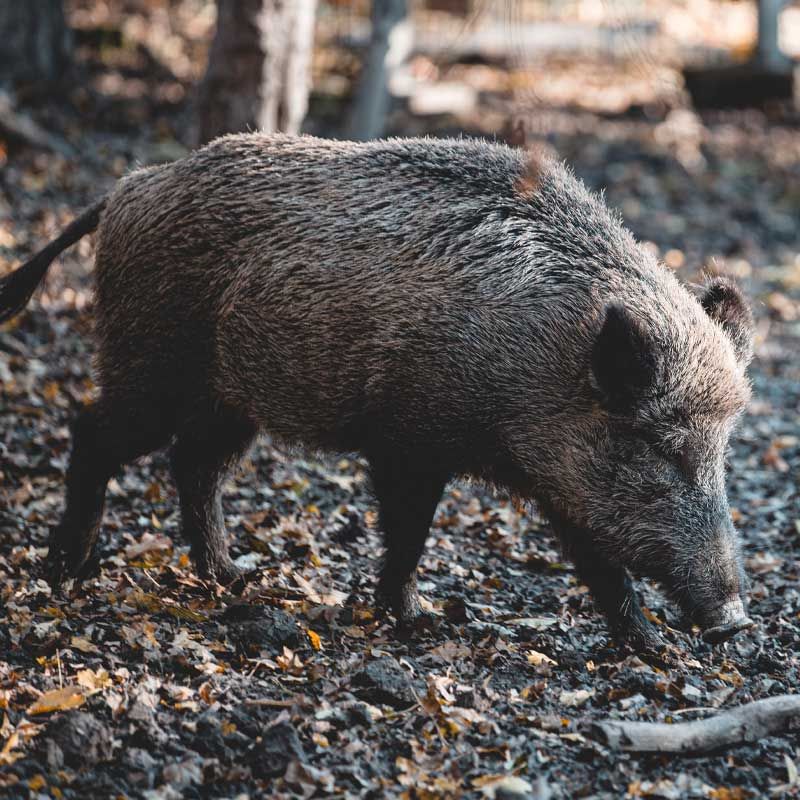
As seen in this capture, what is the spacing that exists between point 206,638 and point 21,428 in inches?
103

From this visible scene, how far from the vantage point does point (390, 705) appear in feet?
14.0

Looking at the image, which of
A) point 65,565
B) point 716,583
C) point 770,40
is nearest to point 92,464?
point 65,565

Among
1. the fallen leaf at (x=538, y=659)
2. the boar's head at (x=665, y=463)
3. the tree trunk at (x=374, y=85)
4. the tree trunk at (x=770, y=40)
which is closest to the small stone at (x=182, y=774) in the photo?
the fallen leaf at (x=538, y=659)

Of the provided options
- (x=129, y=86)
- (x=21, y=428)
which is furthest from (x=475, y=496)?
(x=129, y=86)

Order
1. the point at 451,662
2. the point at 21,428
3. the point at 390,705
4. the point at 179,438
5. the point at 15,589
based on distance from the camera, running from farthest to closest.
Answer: the point at 21,428 < the point at 179,438 < the point at 15,589 < the point at 451,662 < the point at 390,705

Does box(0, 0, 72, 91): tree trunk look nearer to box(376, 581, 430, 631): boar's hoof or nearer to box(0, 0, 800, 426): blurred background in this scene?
box(0, 0, 800, 426): blurred background

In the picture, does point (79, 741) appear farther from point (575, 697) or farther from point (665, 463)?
point (665, 463)

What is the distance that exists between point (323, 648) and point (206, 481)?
1.24 metres

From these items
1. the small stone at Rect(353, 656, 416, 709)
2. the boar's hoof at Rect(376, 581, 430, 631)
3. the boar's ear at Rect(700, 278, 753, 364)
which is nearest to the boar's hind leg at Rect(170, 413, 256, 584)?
the boar's hoof at Rect(376, 581, 430, 631)

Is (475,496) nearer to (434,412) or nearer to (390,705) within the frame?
(434,412)

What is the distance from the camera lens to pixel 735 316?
527 cm

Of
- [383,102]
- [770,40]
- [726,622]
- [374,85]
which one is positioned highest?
[770,40]

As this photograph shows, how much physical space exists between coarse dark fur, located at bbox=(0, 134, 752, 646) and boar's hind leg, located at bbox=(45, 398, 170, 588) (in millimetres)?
10

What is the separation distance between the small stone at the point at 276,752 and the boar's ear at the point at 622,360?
188 cm
